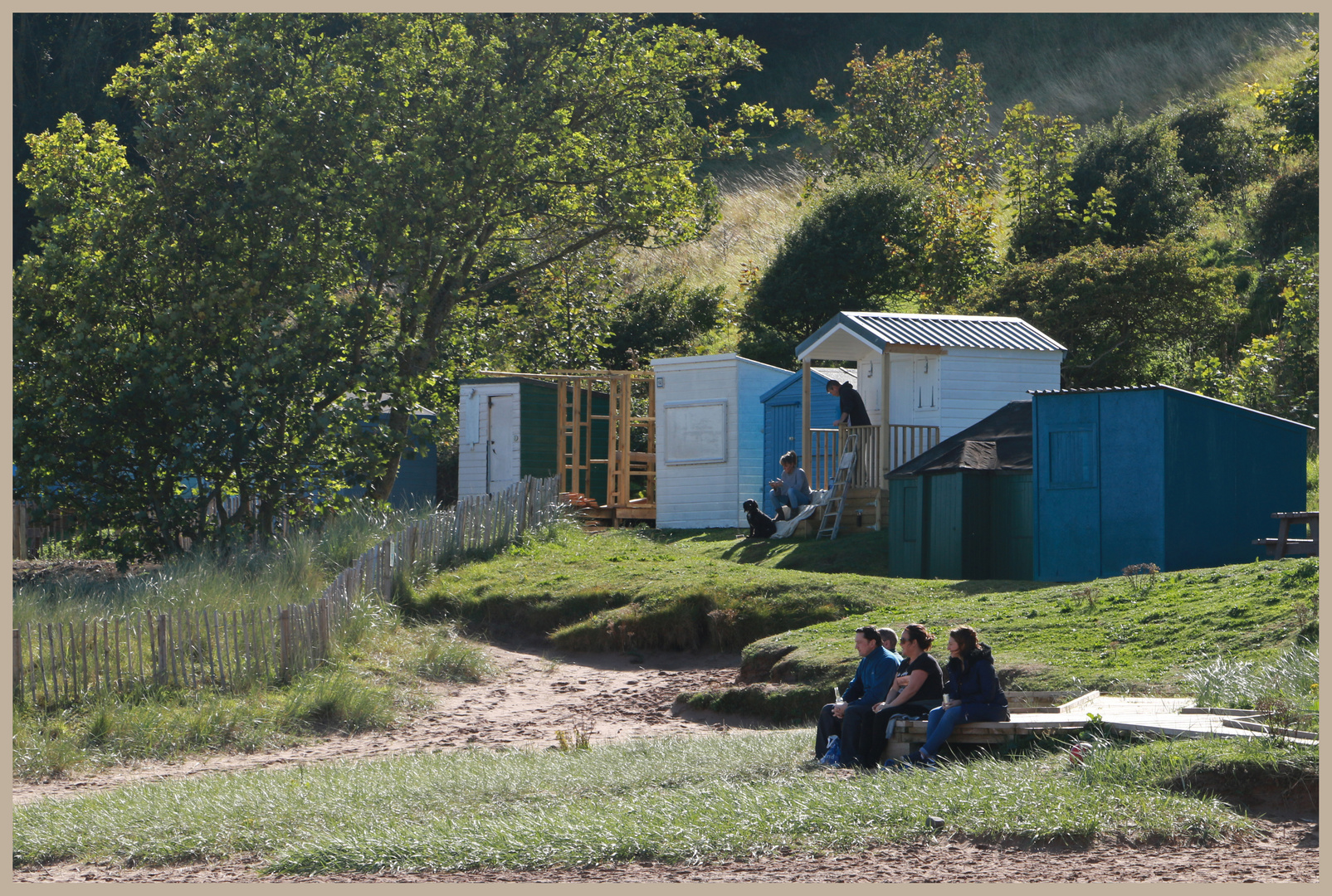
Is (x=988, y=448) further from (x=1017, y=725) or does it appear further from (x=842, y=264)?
(x=842, y=264)

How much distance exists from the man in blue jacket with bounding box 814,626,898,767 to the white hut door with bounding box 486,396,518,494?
58.1 ft

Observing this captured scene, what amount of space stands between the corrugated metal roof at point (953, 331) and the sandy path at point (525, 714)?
7.61m

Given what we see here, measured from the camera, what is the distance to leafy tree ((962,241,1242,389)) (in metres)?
27.0

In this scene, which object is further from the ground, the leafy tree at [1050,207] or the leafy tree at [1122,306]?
the leafy tree at [1050,207]

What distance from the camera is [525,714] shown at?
13.2 metres

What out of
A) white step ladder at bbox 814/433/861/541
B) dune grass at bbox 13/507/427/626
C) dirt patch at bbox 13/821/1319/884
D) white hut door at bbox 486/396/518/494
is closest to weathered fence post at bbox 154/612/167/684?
dune grass at bbox 13/507/427/626

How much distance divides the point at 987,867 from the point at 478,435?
22.1 metres

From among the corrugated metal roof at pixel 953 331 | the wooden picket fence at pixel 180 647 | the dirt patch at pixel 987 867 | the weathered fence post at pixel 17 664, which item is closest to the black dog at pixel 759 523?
the corrugated metal roof at pixel 953 331

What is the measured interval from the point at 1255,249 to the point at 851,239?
9.80m

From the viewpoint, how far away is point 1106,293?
1066 inches

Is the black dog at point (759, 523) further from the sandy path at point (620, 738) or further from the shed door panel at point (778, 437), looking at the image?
the sandy path at point (620, 738)

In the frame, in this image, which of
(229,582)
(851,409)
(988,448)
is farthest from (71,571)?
(988,448)

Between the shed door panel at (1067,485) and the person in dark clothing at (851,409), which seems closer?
the shed door panel at (1067,485)

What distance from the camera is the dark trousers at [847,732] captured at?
9.28 metres
